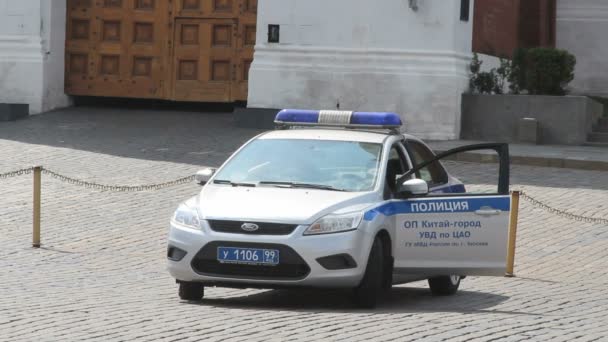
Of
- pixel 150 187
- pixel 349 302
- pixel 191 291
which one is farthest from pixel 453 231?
pixel 150 187

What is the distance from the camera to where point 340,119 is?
13484 millimetres

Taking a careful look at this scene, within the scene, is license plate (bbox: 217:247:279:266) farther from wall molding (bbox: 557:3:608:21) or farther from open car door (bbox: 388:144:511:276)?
wall molding (bbox: 557:3:608:21)

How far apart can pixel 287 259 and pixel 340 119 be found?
2.34 metres

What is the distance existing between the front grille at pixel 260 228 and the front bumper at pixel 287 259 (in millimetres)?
38

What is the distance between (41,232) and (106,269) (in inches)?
96.2

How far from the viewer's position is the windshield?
1241cm

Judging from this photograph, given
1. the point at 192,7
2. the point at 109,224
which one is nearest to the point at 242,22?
the point at 192,7

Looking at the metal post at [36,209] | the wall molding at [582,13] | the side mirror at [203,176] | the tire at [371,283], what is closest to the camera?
the tire at [371,283]

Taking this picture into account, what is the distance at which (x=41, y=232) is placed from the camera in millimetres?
17016

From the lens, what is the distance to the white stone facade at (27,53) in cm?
2769

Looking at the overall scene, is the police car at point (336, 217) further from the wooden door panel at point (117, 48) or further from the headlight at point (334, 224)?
the wooden door panel at point (117, 48)

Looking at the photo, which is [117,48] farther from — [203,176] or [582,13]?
[203,176]

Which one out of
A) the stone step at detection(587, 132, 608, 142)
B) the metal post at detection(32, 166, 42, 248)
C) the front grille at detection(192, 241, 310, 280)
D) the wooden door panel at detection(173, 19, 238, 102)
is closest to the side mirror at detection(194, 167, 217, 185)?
the front grille at detection(192, 241, 310, 280)

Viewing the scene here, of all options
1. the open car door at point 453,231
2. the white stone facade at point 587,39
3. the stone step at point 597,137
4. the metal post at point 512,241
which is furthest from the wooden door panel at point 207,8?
the open car door at point 453,231
